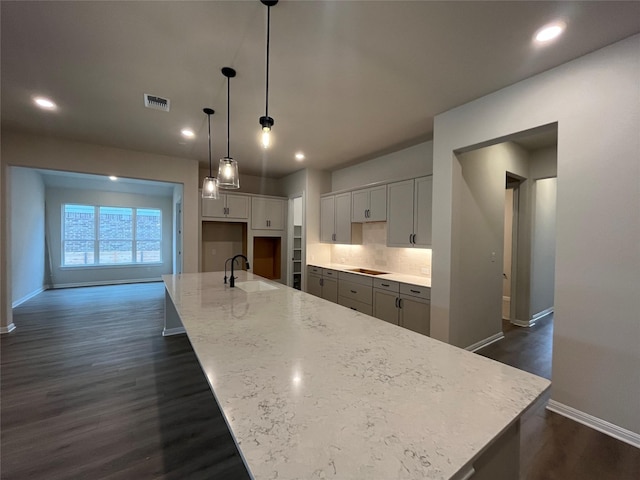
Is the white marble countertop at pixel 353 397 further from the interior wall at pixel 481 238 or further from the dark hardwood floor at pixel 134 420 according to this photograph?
the interior wall at pixel 481 238

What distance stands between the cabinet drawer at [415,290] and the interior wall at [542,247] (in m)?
2.43

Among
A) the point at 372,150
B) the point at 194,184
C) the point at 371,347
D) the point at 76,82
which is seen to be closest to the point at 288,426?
the point at 371,347

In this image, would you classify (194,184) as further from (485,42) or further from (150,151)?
(485,42)

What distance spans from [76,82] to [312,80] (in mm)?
2165

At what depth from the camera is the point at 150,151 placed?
4.38 m

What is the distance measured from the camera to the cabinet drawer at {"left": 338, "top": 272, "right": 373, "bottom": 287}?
12.9 ft

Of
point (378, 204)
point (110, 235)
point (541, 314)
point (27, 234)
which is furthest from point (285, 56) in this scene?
point (110, 235)

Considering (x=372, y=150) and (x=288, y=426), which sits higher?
(x=372, y=150)

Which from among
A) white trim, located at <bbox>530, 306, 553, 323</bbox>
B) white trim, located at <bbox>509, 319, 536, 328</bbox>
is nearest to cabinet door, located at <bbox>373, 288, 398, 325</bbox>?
white trim, located at <bbox>509, 319, 536, 328</bbox>

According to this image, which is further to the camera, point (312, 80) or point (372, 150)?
point (372, 150)

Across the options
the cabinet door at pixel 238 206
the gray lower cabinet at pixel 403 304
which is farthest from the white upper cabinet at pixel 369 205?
the cabinet door at pixel 238 206

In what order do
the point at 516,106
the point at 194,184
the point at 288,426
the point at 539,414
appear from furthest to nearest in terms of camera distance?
the point at 194,184 → the point at 516,106 → the point at 539,414 → the point at 288,426

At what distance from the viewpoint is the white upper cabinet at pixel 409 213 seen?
343cm

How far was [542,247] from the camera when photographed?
4496mm
